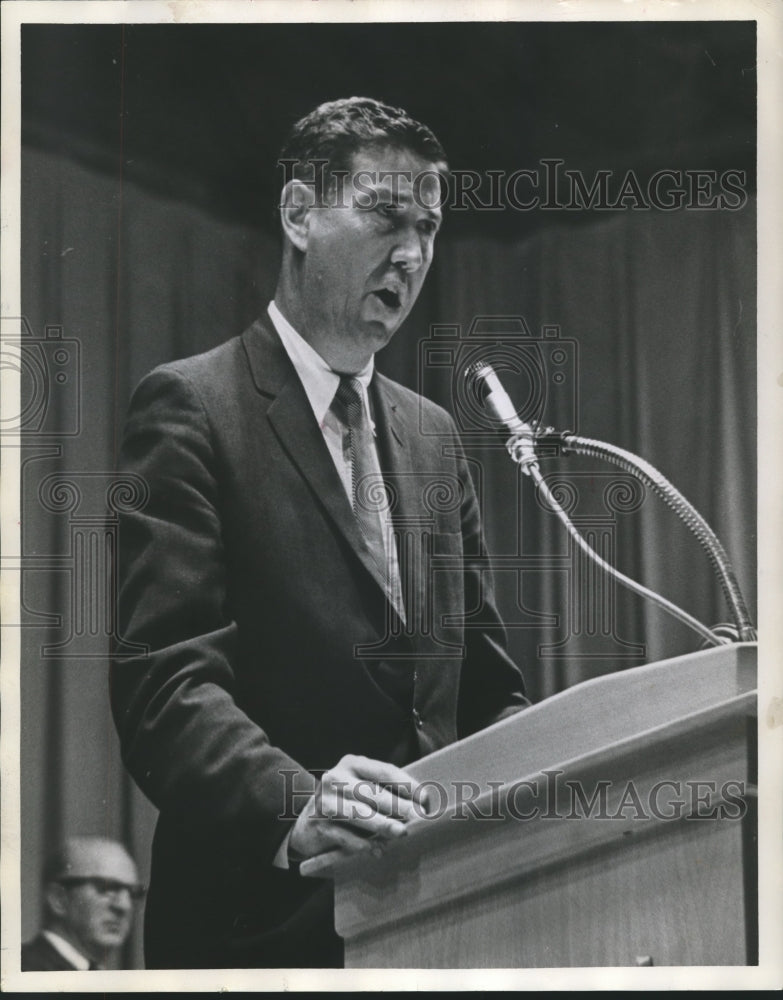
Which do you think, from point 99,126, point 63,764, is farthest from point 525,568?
point 99,126

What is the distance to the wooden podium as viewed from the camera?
2.70m

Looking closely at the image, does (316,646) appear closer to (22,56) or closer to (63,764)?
(63,764)

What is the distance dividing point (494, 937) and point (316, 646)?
76cm

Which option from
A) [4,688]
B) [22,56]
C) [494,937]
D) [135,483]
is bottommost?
[494,937]

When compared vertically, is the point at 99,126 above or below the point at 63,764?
above

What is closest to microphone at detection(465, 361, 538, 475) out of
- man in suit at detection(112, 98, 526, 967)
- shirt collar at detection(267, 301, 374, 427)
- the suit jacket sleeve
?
man in suit at detection(112, 98, 526, 967)

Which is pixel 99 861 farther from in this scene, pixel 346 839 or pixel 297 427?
pixel 297 427

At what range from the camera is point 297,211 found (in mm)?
2832

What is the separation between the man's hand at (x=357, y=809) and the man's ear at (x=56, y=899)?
547 mm

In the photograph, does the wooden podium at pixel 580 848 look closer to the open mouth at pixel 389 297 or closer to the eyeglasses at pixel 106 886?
the eyeglasses at pixel 106 886

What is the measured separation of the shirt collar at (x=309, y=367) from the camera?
284 centimetres

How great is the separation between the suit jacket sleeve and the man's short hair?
0.57 m

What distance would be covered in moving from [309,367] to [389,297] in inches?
9.7

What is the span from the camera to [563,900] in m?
2.73
